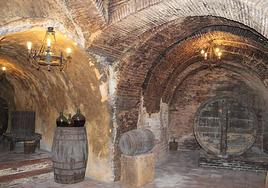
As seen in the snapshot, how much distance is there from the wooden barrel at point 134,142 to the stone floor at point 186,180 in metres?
0.77

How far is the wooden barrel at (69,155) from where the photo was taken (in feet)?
20.6

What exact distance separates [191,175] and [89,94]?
328 cm

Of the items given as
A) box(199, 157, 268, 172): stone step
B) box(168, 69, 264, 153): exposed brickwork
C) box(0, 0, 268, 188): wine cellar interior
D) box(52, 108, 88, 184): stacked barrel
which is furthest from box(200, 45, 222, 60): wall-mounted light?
box(52, 108, 88, 184): stacked barrel

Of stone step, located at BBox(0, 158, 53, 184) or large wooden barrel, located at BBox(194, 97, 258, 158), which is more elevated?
large wooden barrel, located at BBox(194, 97, 258, 158)

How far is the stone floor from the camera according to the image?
6395mm

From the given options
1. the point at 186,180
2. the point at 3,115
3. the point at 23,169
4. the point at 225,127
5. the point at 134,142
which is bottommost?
the point at 186,180

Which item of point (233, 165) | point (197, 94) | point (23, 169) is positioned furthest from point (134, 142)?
point (197, 94)

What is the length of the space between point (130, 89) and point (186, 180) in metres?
2.51

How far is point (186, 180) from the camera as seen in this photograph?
6918 millimetres

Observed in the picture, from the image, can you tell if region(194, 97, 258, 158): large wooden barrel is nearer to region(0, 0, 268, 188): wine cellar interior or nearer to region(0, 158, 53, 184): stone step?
region(0, 0, 268, 188): wine cellar interior

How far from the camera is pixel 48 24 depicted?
5.40 meters

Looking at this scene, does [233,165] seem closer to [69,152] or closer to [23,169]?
[69,152]

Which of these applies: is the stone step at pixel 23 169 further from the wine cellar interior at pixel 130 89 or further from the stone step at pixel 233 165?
the stone step at pixel 233 165

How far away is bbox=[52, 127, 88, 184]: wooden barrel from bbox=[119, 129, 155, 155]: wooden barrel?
0.93 m
